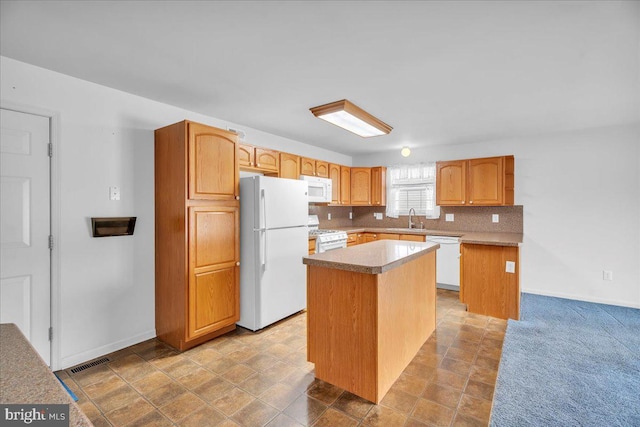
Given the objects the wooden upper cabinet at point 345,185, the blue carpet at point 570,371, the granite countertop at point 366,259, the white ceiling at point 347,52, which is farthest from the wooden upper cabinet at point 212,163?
the blue carpet at point 570,371

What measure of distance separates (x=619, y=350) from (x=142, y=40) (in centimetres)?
453

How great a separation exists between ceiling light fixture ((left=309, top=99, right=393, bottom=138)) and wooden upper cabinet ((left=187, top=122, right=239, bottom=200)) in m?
0.95

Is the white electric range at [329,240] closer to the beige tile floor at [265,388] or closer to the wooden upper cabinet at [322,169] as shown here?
the wooden upper cabinet at [322,169]

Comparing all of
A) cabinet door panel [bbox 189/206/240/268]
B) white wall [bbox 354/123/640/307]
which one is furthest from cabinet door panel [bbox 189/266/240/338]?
white wall [bbox 354/123/640/307]

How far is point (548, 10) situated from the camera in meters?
1.65

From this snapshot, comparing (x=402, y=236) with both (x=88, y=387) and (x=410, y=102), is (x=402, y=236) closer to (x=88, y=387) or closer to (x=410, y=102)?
(x=410, y=102)

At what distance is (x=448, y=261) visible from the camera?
4477 mm

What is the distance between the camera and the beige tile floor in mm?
1854

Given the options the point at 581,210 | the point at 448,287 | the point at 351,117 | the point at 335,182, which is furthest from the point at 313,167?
the point at 581,210

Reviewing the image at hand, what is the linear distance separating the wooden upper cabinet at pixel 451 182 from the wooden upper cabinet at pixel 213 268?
3.30 meters

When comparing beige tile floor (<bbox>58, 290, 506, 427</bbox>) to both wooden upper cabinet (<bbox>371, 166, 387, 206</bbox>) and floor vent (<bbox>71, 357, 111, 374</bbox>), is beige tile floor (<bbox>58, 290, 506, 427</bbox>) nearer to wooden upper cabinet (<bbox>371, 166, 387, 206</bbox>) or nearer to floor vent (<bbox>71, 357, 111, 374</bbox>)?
floor vent (<bbox>71, 357, 111, 374</bbox>)

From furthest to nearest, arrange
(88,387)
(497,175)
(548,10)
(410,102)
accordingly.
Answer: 1. (497,175)
2. (410,102)
3. (88,387)
4. (548,10)

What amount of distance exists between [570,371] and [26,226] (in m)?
4.28

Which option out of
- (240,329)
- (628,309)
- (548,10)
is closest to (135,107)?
(240,329)
